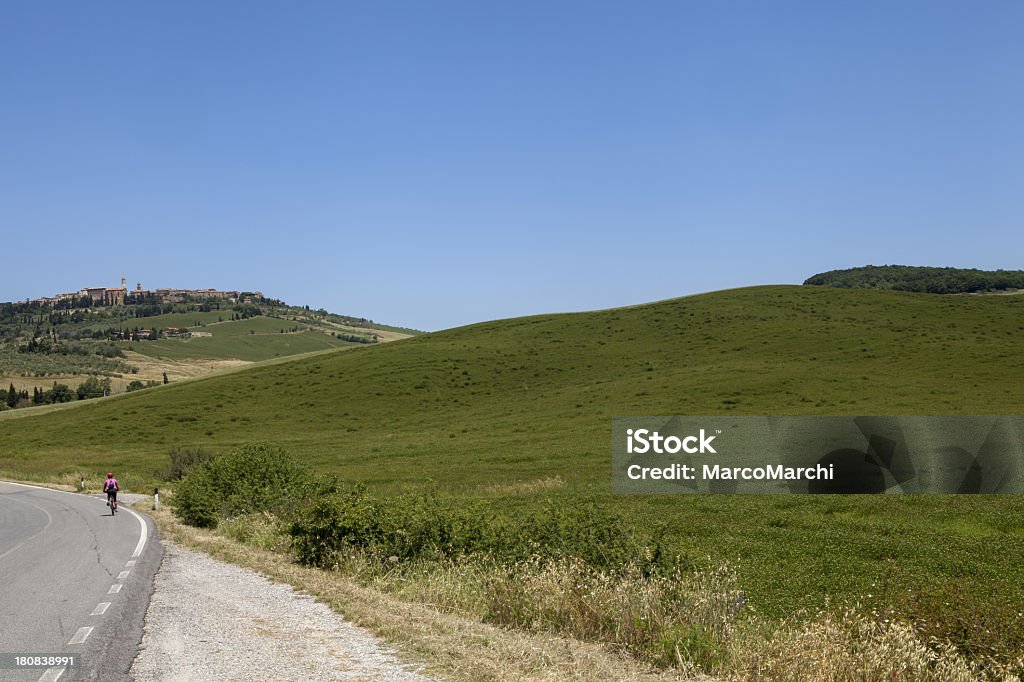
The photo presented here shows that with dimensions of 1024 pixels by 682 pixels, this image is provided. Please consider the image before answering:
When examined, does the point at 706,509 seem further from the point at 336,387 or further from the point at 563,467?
the point at 336,387

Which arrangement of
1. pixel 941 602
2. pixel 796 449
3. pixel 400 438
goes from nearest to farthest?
1. pixel 941 602
2. pixel 796 449
3. pixel 400 438

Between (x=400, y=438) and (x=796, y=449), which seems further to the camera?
(x=400, y=438)

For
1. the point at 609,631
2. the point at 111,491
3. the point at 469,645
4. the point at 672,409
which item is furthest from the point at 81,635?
the point at 672,409

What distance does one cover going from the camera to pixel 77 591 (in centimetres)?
1595

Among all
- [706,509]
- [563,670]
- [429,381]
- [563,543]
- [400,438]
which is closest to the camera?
A: [563,670]

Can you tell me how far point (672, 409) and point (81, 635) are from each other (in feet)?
175

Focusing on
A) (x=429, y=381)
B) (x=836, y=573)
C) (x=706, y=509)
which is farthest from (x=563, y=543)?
(x=429, y=381)

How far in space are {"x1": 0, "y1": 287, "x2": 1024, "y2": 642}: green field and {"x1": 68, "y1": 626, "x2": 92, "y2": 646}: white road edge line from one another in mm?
9673

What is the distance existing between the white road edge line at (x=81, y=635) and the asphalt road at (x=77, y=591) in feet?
0.05

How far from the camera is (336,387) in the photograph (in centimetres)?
8938

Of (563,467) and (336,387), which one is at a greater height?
(336,387)

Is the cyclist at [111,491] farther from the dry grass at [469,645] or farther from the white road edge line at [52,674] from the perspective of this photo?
the white road edge line at [52,674]

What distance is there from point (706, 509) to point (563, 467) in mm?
15030

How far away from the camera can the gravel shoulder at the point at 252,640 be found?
381 inches
